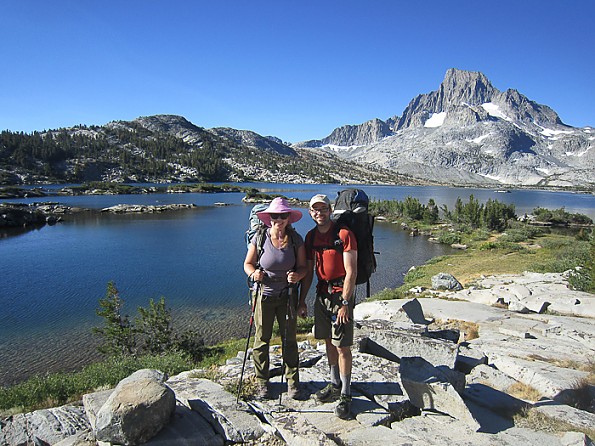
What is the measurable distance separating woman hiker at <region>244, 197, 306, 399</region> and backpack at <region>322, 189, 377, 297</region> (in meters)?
0.71

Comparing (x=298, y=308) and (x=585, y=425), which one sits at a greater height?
(x=298, y=308)

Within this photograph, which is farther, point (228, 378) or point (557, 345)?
point (557, 345)

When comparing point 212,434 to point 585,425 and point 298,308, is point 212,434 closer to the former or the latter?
point 298,308

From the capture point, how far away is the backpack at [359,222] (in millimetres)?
5367

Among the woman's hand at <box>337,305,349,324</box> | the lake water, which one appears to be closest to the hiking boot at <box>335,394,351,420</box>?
the woman's hand at <box>337,305,349,324</box>

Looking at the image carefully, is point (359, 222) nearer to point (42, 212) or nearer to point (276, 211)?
point (276, 211)

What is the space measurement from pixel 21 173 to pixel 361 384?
167 meters

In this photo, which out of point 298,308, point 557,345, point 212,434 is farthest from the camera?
point 557,345

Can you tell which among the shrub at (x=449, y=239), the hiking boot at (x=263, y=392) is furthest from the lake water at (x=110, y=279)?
the hiking boot at (x=263, y=392)

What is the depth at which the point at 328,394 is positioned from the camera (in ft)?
18.3

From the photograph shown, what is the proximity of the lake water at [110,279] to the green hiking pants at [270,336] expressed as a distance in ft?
36.0

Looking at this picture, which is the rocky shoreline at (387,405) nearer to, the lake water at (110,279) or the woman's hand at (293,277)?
the woman's hand at (293,277)

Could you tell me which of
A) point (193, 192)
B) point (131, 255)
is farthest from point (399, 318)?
point (193, 192)

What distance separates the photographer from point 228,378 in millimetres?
6719
